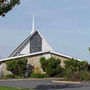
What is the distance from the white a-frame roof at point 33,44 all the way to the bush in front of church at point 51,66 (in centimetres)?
725

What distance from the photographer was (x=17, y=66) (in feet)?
131

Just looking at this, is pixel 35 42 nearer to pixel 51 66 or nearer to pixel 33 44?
pixel 33 44

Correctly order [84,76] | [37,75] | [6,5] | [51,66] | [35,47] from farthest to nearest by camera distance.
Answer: [35,47], [51,66], [37,75], [84,76], [6,5]

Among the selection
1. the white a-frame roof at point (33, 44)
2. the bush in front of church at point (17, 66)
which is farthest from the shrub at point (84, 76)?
the white a-frame roof at point (33, 44)

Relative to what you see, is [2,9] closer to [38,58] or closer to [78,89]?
[78,89]

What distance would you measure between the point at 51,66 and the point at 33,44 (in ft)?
29.2

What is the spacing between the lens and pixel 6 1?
60.4 feet

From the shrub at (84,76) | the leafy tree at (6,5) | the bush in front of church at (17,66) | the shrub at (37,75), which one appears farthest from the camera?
the shrub at (37,75)

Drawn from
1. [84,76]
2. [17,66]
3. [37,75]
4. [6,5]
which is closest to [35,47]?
[37,75]

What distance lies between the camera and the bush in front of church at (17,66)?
4003 centimetres

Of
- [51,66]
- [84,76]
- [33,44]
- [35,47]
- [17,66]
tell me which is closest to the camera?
[84,76]

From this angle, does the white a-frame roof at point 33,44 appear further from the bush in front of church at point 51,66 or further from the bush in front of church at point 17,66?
the bush in front of church at point 17,66

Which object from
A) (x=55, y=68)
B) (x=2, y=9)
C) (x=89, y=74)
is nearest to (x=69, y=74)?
(x=89, y=74)

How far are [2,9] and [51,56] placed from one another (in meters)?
26.0
